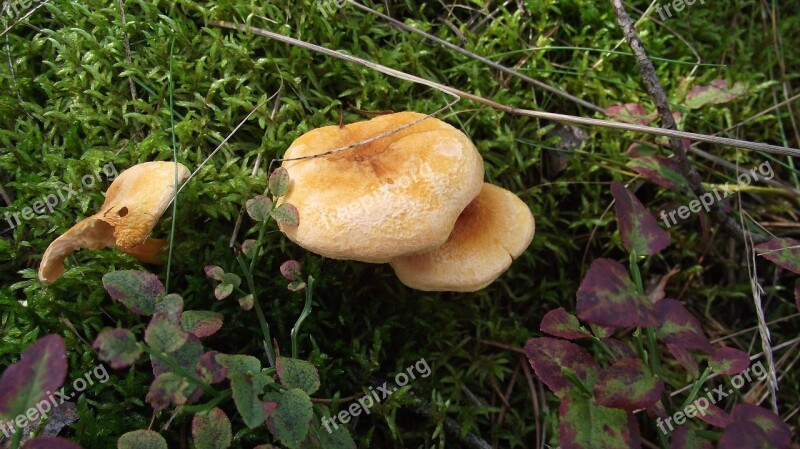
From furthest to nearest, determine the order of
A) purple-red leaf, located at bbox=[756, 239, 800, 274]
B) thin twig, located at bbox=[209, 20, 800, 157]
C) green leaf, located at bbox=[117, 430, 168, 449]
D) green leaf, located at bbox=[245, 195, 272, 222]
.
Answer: thin twig, located at bbox=[209, 20, 800, 157] < purple-red leaf, located at bbox=[756, 239, 800, 274] < green leaf, located at bbox=[245, 195, 272, 222] < green leaf, located at bbox=[117, 430, 168, 449]

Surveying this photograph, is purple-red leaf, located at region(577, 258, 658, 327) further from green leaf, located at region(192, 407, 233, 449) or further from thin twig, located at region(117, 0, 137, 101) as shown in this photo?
thin twig, located at region(117, 0, 137, 101)

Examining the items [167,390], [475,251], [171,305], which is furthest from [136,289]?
[475,251]

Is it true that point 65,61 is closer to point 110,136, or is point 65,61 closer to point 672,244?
point 110,136

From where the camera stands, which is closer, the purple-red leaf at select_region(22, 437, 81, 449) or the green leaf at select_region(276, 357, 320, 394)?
the purple-red leaf at select_region(22, 437, 81, 449)

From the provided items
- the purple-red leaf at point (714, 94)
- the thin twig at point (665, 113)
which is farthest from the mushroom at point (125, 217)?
the purple-red leaf at point (714, 94)

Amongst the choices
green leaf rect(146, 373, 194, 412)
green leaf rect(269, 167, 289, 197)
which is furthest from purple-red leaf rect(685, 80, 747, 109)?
green leaf rect(146, 373, 194, 412)

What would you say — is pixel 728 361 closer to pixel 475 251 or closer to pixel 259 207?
pixel 475 251

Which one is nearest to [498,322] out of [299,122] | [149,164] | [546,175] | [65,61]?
[546,175]
